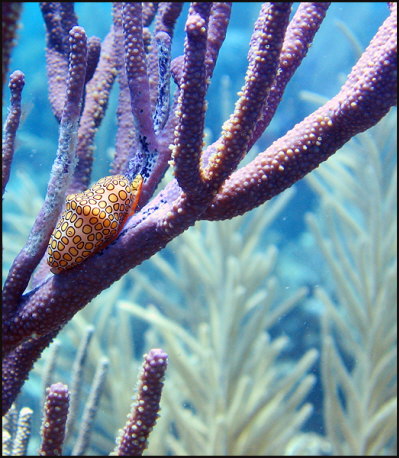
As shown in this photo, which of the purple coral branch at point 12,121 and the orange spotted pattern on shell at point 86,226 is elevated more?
the purple coral branch at point 12,121

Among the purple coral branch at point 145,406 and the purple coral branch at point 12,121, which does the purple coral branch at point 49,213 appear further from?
the purple coral branch at point 145,406

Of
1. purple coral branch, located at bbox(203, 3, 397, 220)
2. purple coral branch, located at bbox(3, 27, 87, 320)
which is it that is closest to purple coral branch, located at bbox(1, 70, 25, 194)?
purple coral branch, located at bbox(3, 27, 87, 320)

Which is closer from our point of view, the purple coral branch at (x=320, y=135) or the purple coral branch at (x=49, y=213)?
the purple coral branch at (x=320, y=135)

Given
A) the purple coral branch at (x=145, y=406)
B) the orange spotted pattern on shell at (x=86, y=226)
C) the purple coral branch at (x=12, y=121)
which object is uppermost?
the purple coral branch at (x=12, y=121)

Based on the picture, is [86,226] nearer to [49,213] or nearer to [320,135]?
[49,213]

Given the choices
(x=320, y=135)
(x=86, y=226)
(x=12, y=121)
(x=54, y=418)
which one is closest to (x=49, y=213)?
(x=86, y=226)

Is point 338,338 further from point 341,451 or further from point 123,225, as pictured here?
point 123,225

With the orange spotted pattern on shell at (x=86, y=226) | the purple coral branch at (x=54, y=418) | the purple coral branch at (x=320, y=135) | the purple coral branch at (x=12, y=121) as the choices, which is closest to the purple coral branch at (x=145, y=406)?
the purple coral branch at (x=54, y=418)

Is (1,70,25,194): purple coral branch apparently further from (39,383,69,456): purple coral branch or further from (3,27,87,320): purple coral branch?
(39,383,69,456): purple coral branch
